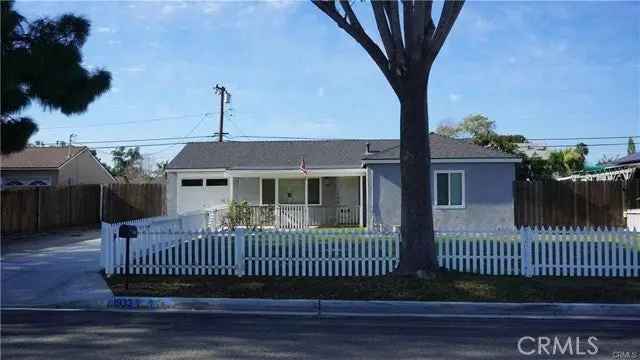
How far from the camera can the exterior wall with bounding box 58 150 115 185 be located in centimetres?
4059

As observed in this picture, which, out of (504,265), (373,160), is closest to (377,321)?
(504,265)

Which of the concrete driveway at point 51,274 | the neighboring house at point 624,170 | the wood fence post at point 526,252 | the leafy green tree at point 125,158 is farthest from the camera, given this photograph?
the leafy green tree at point 125,158

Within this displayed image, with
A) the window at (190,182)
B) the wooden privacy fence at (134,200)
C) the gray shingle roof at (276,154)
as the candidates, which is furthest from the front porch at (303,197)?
the wooden privacy fence at (134,200)

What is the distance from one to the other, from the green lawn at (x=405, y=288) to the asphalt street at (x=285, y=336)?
1.15 meters

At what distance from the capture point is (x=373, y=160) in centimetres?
2241

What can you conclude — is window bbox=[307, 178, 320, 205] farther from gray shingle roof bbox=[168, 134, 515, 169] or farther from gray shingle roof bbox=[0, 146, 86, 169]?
gray shingle roof bbox=[0, 146, 86, 169]

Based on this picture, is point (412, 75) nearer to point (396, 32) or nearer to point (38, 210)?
point (396, 32)

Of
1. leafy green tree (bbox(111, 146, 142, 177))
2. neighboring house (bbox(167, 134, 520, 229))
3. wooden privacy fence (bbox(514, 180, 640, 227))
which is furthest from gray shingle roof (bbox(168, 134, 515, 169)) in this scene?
leafy green tree (bbox(111, 146, 142, 177))

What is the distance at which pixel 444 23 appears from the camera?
1162cm

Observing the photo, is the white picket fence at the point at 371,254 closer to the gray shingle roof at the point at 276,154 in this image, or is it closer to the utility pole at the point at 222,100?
the gray shingle roof at the point at 276,154

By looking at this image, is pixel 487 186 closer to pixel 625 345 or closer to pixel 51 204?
pixel 625 345

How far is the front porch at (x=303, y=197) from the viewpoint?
2608cm

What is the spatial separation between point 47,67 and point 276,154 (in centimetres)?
1739

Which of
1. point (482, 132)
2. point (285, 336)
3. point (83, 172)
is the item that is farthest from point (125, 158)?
point (285, 336)
